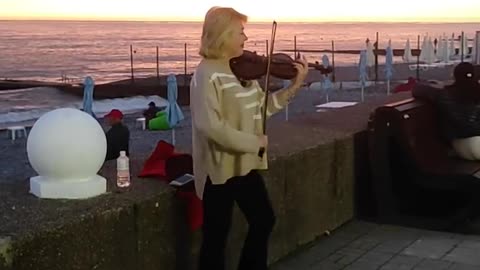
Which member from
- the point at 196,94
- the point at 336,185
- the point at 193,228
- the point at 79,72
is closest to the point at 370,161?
the point at 336,185

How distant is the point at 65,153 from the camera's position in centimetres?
406

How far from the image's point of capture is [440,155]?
23.2 feet

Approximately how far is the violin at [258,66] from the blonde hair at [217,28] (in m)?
0.14

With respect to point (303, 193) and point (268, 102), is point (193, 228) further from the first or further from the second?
point (303, 193)

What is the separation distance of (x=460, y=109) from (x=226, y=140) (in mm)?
3466

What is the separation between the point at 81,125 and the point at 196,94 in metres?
0.57

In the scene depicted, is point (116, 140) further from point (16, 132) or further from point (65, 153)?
point (16, 132)

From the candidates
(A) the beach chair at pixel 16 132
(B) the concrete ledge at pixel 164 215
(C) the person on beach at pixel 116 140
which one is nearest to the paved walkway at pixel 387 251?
(B) the concrete ledge at pixel 164 215

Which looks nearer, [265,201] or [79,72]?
[265,201]

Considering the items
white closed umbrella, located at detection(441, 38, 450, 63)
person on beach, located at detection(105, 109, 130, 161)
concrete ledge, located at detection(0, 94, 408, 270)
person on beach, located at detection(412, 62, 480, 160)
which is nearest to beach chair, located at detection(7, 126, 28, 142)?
person on beach, located at detection(105, 109, 130, 161)

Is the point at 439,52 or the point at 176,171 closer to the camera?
the point at 176,171

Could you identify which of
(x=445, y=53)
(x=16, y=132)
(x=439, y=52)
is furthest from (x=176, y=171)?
(x=439, y=52)

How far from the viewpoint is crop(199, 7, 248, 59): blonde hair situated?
13.3 ft

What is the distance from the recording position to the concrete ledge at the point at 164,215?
3711mm
